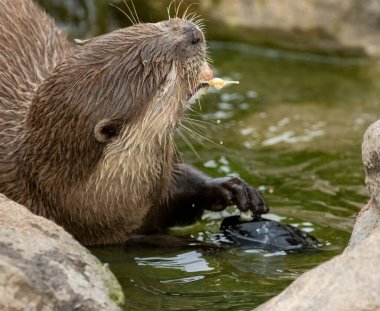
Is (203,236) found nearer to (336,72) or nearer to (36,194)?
(36,194)

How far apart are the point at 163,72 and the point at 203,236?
84cm

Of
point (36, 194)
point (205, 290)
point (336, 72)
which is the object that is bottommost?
point (205, 290)

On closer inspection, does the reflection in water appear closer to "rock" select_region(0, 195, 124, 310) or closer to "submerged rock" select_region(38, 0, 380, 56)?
"rock" select_region(0, 195, 124, 310)

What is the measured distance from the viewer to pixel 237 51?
7.24 meters

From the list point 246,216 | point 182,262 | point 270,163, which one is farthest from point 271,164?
point 182,262

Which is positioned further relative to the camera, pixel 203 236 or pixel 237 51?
pixel 237 51

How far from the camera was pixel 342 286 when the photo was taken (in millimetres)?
2715

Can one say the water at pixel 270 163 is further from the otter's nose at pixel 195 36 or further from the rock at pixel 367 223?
the otter's nose at pixel 195 36

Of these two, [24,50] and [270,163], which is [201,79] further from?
[270,163]

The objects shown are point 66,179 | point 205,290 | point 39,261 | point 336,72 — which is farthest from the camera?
point 336,72

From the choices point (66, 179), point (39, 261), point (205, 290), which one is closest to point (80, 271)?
point (39, 261)

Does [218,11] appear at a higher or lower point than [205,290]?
higher

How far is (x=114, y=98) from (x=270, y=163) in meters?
1.74

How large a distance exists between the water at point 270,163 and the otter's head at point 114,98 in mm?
449
